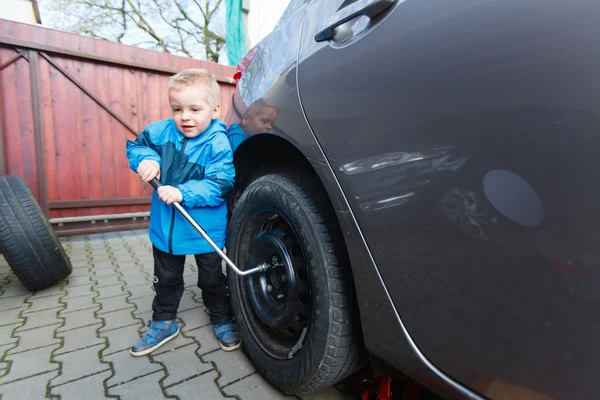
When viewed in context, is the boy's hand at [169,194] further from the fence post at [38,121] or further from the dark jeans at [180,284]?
the fence post at [38,121]

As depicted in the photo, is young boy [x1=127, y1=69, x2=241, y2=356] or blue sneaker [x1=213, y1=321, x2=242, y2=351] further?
blue sneaker [x1=213, y1=321, x2=242, y2=351]

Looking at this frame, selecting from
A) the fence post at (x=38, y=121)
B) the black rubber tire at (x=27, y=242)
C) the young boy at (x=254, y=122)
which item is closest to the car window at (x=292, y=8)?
the young boy at (x=254, y=122)

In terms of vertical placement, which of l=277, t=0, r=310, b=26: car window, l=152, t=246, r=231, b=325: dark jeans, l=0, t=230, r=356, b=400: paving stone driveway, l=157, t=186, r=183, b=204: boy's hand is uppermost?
l=277, t=0, r=310, b=26: car window

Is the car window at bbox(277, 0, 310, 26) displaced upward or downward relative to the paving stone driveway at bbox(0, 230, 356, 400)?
upward

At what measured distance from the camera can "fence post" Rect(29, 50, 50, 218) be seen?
12.8 feet

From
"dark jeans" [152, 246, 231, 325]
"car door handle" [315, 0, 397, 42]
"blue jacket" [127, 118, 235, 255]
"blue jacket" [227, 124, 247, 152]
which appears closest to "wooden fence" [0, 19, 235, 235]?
"dark jeans" [152, 246, 231, 325]

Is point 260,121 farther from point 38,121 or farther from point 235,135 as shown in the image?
point 38,121

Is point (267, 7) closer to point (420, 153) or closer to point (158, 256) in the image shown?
point (158, 256)

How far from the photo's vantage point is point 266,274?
1402mm

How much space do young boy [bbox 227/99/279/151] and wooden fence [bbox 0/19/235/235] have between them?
11.9 ft

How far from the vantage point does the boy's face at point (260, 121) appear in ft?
4.07

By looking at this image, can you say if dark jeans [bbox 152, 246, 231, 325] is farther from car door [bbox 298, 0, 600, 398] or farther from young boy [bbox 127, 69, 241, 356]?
car door [bbox 298, 0, 600, 398]

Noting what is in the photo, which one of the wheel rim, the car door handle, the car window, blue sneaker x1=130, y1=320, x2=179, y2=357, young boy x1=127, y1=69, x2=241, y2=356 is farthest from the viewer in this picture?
blue sneaker x1=130, y1=320, x2=179, y2=357

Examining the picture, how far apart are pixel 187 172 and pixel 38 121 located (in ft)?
11.9
